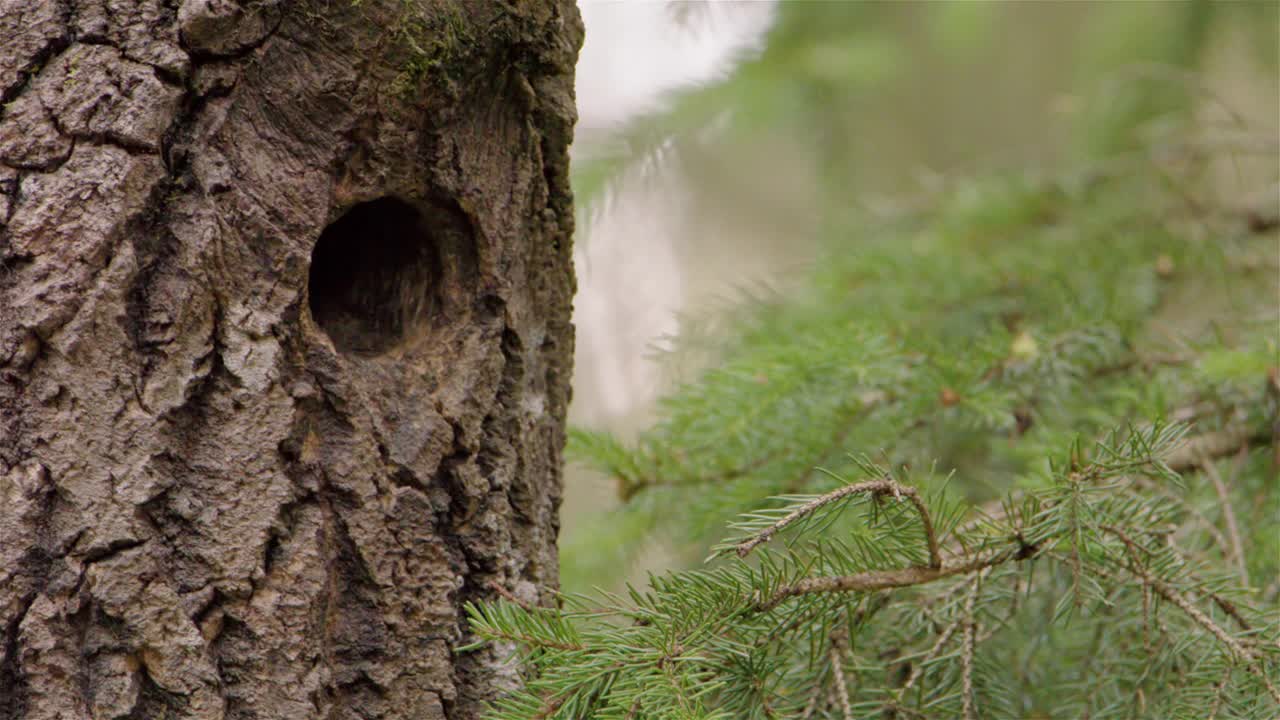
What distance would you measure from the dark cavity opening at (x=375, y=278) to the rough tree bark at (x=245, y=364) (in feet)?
0.13

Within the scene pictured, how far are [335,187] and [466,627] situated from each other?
43 cm

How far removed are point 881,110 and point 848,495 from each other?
11.9ft

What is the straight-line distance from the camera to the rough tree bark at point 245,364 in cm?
87

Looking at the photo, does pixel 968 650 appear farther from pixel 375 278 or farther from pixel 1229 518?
pixel 375 278

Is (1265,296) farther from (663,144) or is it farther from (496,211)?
(496,211)

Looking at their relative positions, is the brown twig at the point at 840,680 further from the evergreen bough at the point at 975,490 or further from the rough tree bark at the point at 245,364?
the rough tree bark at the point at 245,364

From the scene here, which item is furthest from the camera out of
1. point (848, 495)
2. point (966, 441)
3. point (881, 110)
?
point (881, 110)

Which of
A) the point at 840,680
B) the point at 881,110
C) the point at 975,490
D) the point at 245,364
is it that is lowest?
the point at 840,680

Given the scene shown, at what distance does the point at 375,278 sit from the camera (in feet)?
3.68

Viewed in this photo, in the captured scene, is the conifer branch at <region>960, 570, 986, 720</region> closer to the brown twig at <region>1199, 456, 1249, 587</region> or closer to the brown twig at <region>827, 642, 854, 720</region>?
the brown twig at <region>827, 642, 854, 720</region>

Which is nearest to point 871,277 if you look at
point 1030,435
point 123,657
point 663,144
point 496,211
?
point 663,144

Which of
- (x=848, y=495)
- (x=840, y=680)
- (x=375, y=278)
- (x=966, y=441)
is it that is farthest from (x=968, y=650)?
(x=966, y=441)

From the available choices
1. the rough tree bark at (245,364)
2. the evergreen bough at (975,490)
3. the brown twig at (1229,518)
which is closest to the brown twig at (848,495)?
the evergreen bough at (975,490)

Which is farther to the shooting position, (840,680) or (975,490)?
(975,490)
